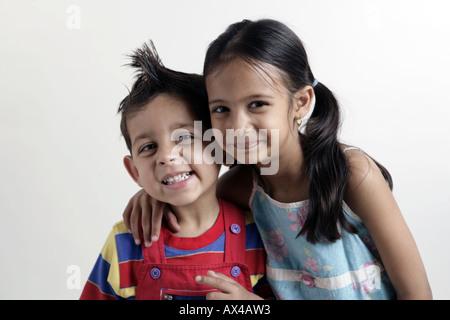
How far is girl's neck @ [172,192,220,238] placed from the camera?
103cm

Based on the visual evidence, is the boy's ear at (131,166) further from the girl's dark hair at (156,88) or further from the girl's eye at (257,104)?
the girl's eye at (257,104)

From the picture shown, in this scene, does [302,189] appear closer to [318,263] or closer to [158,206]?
[318,263]

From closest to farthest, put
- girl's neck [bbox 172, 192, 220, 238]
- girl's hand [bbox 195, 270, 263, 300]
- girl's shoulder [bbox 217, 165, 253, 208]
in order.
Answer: girl's hand [bbox 195, 270, 263, 300] < girl's neck [bbox 172, 192, 220, 238] < girl's shoulder [bbox 217, 165, 253, 208]

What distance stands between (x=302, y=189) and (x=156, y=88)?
341 millimetres

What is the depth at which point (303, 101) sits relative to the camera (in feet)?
3.37

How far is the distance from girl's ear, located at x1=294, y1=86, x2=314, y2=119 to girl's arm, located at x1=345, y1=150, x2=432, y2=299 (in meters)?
0.12

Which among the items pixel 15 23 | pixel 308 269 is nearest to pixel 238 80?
pixel 308 269

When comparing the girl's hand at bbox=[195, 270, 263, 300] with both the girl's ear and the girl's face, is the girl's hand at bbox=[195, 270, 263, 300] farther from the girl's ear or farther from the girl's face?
the girl's ear

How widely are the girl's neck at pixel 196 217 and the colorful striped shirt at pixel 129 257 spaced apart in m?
0.01

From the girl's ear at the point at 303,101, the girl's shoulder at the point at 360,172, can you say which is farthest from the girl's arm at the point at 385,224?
the girl's ear at the point at 303,101

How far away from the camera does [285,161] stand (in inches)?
41.7

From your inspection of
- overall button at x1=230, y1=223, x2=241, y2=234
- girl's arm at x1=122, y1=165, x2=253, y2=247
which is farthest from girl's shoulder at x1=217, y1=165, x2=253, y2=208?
overall button at x1=230, y1=223, x2=241, y2=234

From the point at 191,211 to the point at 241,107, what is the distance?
236 millimetres
